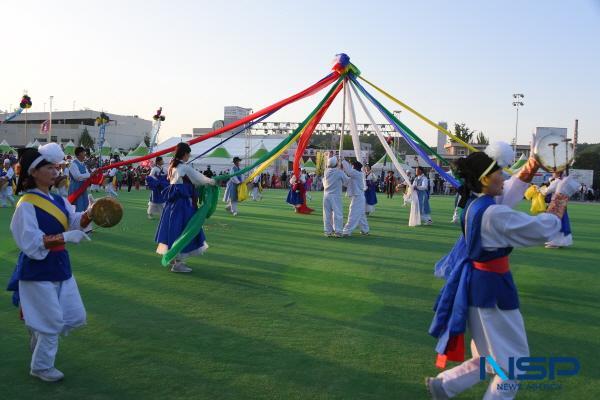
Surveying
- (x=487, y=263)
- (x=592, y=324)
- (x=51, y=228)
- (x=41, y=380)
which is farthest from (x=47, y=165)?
(x=592, y=324)

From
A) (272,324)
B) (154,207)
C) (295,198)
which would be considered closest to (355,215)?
(154,207)

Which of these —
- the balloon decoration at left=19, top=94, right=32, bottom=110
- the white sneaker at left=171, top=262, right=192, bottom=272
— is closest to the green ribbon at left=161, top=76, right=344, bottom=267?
the white sneaker at left=171, top=262, right=192, bottom=272

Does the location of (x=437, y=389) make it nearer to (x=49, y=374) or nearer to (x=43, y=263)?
(x=49, y=374)

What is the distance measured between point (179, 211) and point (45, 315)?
3851mm

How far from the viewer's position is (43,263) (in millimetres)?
3766

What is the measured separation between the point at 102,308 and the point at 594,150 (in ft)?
213

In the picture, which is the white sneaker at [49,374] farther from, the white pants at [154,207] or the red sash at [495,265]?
the white pants at [154,207]

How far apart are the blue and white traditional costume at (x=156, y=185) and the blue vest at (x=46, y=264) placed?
371 inches

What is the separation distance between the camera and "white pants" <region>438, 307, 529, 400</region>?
9.96ft

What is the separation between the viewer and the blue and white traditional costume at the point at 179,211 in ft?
24.3

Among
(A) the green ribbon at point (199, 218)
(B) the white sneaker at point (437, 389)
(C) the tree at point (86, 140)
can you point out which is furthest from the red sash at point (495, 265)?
(C) the tree at point (86, 140)

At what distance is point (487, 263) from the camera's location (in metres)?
3.18

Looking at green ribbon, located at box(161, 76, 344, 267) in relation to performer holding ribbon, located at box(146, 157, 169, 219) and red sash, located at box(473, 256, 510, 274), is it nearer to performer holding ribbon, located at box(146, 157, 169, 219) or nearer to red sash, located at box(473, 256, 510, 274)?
Result: red sash, located at box(473, 256, 510, 274)

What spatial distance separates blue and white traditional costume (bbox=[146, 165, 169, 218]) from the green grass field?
3.59 meters
